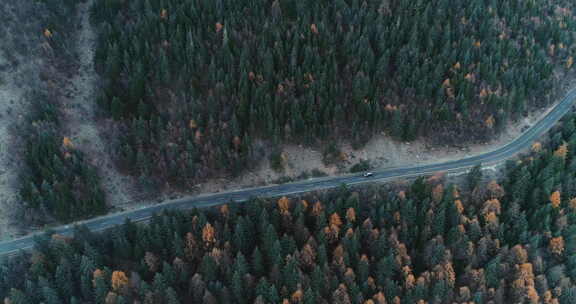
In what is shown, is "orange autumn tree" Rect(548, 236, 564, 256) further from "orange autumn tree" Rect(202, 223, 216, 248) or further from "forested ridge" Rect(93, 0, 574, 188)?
"orange autumn tree" Rect(202, 223, 216, 248)

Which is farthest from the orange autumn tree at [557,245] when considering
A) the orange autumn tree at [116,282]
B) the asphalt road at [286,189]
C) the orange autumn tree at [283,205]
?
the orange autumn tree at [116,282]

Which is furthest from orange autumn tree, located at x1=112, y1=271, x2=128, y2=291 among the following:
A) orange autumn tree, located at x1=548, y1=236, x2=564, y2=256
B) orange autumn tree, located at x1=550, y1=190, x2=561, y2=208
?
orange autumn tree, located at x1=550, y1=190, x2=561, y2=208

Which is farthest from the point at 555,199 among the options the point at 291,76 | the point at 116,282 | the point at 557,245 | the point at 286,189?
the point at 116,282

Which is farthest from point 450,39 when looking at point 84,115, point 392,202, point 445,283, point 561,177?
point 84,115

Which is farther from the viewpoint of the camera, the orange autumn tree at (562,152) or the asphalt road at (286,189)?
the orange autumn tree at (562,152)

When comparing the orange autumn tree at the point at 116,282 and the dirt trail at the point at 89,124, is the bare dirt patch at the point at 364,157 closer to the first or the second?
the dirt trail at the point at 89,124

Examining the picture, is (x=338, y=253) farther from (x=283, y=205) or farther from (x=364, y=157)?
(x=364, y=157)

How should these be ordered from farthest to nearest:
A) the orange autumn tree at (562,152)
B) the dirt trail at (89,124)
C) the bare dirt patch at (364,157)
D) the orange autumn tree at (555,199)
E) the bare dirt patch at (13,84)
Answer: the bare dirt patch at (364,157) < the orange autumn tree at (562,152) < the dirt trail at (89,124) < the bare dirt patch at (13,84) < the orange autumn tree at (555,199)
